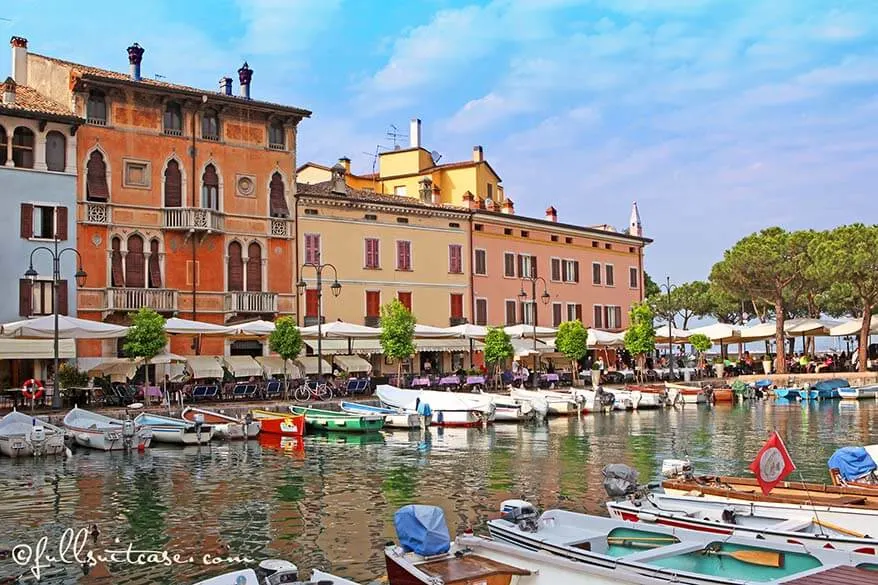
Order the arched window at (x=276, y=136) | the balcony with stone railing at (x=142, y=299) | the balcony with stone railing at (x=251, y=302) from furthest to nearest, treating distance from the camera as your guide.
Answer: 1. the arched window at (x=276, y=136)
2. the balcony with stone railing at (x=251, y=302)
3. the balcony with stone railing at (x=142, y=299)

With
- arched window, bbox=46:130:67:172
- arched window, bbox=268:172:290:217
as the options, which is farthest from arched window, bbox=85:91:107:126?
arched window, bbox=268:172:290:217

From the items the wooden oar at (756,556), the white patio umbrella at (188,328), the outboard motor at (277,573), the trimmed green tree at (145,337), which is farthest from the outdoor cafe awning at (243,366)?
the wooden oar at (756,556)

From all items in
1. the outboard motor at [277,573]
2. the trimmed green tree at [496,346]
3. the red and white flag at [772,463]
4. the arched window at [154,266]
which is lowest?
the outboard motor at [277,573]

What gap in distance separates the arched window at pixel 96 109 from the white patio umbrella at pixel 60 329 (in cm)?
1018

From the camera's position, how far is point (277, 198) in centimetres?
4416

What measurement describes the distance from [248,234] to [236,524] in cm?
2774

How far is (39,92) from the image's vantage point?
41.9 meters

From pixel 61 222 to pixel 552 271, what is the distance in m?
29.0

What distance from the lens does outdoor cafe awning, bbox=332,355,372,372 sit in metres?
42.5

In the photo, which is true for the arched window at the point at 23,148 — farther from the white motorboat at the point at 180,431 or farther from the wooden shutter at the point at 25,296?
the white motorboat at the point at 180,431

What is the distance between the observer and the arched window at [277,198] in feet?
144

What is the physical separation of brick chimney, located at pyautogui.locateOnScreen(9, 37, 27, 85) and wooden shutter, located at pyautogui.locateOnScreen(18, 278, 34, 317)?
1115cm

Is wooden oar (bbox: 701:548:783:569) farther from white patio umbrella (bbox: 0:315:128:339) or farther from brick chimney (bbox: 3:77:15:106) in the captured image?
brick chimney (bbox: 3:77:15:106)

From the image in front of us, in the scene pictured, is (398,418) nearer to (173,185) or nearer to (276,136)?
(173,185)
